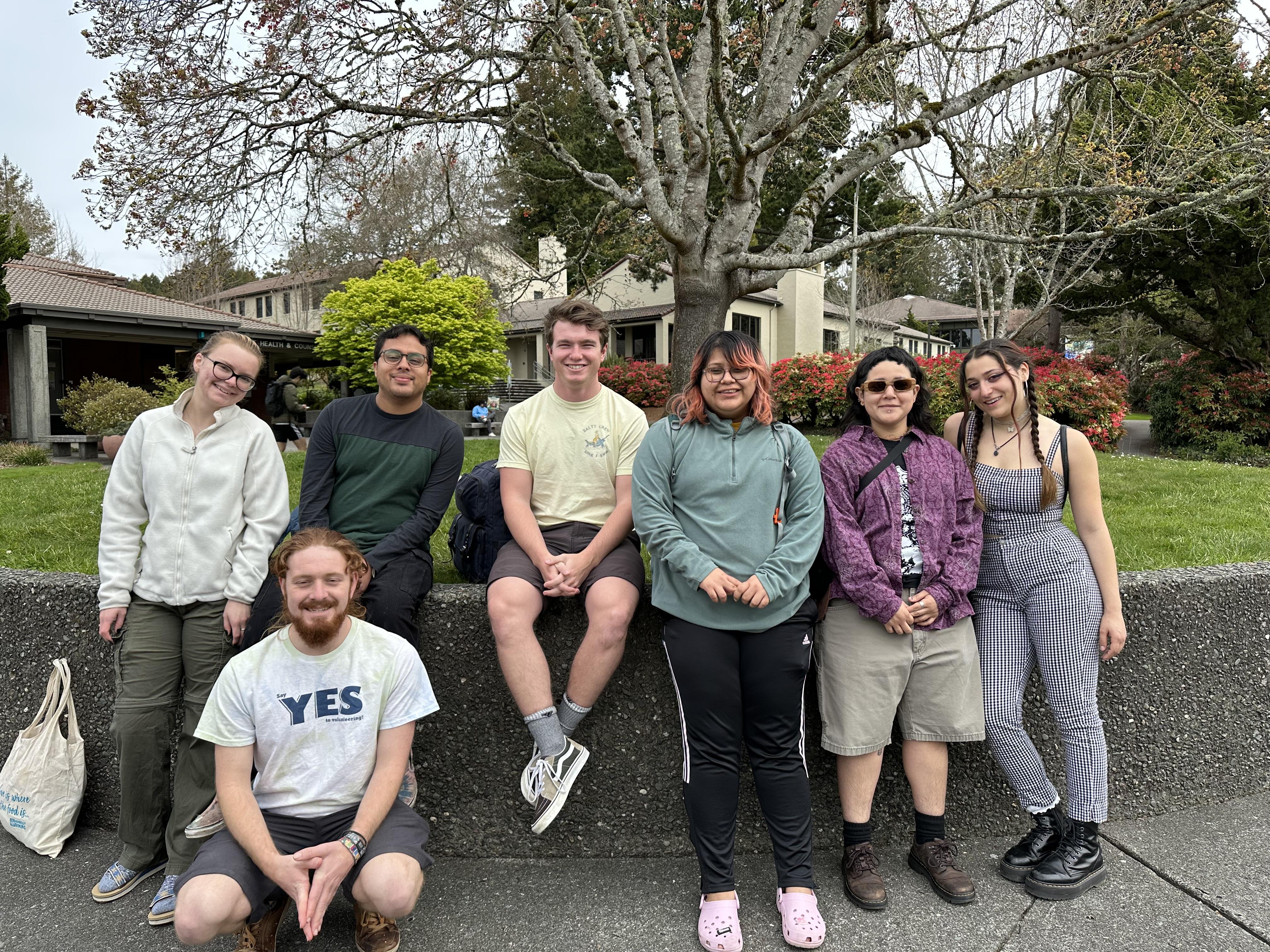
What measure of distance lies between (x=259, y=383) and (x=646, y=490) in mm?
24636

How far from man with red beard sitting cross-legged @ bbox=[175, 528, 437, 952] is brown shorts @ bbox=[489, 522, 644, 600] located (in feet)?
1.66

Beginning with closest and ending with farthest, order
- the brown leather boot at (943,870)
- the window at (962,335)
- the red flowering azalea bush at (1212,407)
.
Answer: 1. the brown leather boot at (943,870)
2. the red flowering azalea bush at (1212,407)
3. the window at (962,335)

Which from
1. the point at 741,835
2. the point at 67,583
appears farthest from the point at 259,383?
the point at 741,835

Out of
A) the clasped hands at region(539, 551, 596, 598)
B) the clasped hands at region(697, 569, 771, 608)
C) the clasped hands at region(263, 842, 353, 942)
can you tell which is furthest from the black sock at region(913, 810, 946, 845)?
the clasped hands at region(263, 842, 353, 942)

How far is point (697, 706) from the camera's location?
2678 mm

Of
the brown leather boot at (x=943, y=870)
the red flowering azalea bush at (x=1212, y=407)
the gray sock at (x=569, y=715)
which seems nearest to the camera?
the brown leather boot at (x=943, y=870)

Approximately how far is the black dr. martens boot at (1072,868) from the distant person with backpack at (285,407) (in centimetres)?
1186

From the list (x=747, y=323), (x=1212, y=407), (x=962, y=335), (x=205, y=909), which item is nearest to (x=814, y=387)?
(x=1212, y=407)

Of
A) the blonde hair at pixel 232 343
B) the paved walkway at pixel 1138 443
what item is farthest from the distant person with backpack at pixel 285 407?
the paved walkway at pixel 1138 443

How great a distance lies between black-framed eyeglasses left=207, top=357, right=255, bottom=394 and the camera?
295 cm

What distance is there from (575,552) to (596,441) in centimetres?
45

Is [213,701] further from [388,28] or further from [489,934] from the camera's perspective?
[388,28]

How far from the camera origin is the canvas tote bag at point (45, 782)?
3051 mm

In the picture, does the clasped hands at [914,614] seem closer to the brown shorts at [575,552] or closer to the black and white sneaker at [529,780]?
the brown shorts at [575,552]
